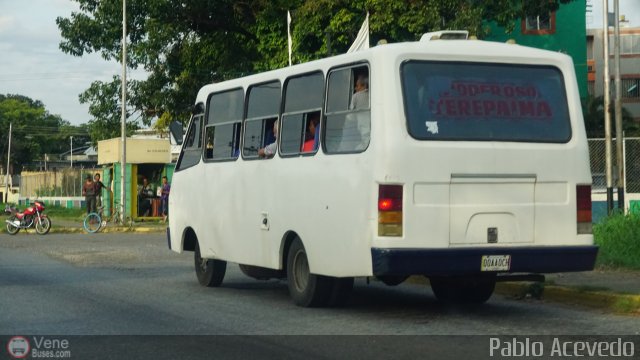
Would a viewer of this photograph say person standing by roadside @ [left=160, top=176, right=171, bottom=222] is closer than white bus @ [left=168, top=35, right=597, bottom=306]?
No

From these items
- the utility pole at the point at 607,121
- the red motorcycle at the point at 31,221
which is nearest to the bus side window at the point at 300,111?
the utility pole at the point at 607,121

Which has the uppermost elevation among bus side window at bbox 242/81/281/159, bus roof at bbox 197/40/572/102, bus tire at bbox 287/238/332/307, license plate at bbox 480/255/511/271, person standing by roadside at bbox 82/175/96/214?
bus roof at bbox 197/40/572/102

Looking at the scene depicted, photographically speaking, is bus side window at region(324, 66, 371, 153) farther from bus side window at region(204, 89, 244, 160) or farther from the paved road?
bus side window at region(204, 89, 244, 160)

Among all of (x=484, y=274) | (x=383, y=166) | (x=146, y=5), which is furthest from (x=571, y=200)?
(x=146, y=5)

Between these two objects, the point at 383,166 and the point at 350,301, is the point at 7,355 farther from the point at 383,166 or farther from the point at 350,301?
the point at 350,301

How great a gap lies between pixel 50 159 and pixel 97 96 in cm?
9023

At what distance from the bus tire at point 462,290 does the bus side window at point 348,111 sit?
1.97 m

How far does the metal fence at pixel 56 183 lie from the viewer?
199 feet

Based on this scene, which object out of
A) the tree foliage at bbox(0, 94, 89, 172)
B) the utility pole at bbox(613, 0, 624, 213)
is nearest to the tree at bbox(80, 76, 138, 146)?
the utility pole at bbox(613, 0, 624, 213)

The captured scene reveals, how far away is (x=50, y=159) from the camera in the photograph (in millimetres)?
Result: 131625

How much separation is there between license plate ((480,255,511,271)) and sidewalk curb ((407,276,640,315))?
1708 millimetres

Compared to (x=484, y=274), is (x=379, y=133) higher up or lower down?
higher up

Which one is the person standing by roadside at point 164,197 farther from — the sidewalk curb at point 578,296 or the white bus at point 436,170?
the white bus at point 436,170

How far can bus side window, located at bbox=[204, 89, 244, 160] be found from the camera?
15297 millimetres
